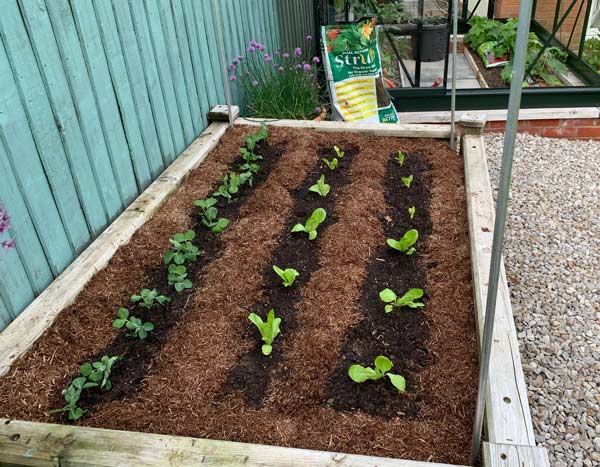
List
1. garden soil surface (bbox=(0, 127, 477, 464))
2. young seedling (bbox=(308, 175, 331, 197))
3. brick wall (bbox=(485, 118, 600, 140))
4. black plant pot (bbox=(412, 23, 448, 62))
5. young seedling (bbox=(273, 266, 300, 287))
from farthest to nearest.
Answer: brick wall (bbox=(485, 118, 600, 140))
black plant pot (bbox=(412, 23, 448, 62))
young seedling (bbox=(308, 175, 331, 197))
young seedling (bbox=(273, 266, 300, 287))
garden soil surface (bbox=(0, 127, 477, 464))

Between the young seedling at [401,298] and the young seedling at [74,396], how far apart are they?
1.08 m

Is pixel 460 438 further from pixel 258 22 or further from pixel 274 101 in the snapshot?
pixel 258 22

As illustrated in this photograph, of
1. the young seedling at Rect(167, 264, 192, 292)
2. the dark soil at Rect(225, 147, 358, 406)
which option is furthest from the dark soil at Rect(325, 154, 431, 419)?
the young seedling at Rect(167, 264, 192, 292)

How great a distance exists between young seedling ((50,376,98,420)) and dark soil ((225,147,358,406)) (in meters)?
0.45

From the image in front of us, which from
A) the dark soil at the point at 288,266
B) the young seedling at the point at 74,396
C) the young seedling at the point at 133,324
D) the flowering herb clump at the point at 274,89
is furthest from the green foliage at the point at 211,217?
the flowering herb clump at the point at 274,89

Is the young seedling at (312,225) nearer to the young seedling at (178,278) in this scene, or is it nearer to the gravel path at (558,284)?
the young seedling at (178,278)

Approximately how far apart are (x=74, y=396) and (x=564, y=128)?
4572mm

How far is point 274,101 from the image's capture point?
4156mm

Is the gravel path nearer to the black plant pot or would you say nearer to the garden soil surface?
the garden soil surface

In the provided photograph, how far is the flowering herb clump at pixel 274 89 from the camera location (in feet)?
13.7

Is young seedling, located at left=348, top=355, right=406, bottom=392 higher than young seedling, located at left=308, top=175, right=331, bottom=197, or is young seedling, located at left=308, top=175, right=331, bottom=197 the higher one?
young seedling, located at left=348, top=355, right=406, bottom=392

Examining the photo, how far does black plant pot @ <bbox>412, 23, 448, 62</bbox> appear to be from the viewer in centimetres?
463

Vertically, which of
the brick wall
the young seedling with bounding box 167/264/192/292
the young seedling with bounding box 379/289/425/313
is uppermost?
the young seedling with bounding box 167/264/192/292

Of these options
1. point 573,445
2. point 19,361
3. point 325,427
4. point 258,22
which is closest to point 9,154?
point 19,361
